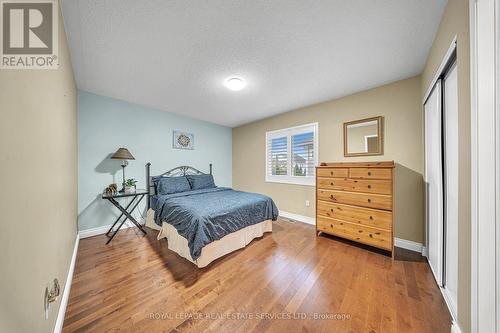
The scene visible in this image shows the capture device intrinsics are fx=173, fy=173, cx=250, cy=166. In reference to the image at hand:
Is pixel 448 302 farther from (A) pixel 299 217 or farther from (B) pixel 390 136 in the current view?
(A) pixel 299 217

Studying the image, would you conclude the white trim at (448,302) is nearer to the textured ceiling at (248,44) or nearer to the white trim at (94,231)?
the textured ceiling at (248,44)

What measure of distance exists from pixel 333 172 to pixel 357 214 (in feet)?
2.23

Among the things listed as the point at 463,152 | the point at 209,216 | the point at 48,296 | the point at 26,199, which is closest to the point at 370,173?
the point at 463,152

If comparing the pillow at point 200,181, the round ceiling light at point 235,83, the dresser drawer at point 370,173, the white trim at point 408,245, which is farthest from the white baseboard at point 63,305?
the white trim at point 408,245

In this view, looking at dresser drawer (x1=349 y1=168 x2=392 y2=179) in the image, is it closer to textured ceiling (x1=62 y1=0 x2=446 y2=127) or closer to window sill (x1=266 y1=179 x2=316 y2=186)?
window sill (x1=266 y1=179 x2=316 y2=186)

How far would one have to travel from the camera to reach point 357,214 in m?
2.46

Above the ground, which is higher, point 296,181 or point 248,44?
point 248,44

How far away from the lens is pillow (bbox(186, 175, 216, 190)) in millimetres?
3863

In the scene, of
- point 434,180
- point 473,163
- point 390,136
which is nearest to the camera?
point 473,163

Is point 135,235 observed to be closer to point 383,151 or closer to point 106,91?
point 106,91

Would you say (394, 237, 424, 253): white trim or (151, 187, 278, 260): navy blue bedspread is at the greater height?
Result: (151, 187, 278, 260): navy blue bedspread

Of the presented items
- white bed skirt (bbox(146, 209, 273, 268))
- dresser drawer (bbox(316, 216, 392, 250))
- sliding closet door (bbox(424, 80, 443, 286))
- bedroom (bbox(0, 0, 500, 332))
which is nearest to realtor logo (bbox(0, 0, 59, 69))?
bedroom (bbox(0, 0, 500, 332))

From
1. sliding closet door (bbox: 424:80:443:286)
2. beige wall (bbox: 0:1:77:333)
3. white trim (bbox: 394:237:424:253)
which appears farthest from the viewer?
white trim (bbox: 394:237:424:253)

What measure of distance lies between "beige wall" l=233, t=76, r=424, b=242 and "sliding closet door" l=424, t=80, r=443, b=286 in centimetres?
23
